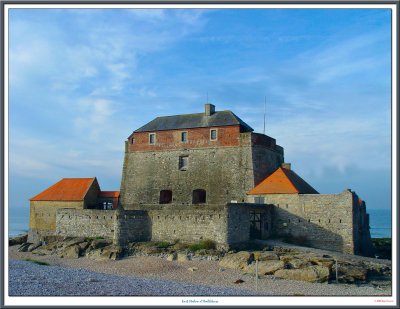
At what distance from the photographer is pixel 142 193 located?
35281 millimetres

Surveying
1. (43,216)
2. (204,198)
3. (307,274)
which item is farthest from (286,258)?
(43,216)

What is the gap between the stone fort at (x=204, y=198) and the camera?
26.0m

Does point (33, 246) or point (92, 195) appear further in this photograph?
point (92, 195)

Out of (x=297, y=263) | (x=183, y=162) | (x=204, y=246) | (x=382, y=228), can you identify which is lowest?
(x=382, y=228)

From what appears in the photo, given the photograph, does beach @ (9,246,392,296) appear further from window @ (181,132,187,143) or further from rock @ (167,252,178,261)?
window @ (181,132,187,143)

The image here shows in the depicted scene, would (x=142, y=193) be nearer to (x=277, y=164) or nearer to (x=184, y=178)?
(x=184, y=178)

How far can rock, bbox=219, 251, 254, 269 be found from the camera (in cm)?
Answer: 2160

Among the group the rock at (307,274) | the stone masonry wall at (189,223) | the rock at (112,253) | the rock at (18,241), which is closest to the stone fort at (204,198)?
the stone masonry wall at (189,223)

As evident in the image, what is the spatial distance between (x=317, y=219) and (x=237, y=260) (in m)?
7.35

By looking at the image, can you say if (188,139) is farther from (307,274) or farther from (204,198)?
(307,274)

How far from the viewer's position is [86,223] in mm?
29000

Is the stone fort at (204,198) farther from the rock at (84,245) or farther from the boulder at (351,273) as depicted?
the boulder at (351,273)

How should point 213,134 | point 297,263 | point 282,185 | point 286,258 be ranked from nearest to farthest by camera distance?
point 297,263 < point 286,258 < point 282,185 < point 213,134

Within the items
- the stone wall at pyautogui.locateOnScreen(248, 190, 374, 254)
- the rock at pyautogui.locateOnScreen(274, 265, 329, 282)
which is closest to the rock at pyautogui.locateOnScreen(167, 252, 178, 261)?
the rock at pyautogui.locateOnScreen(274, 265, 329, 282)
